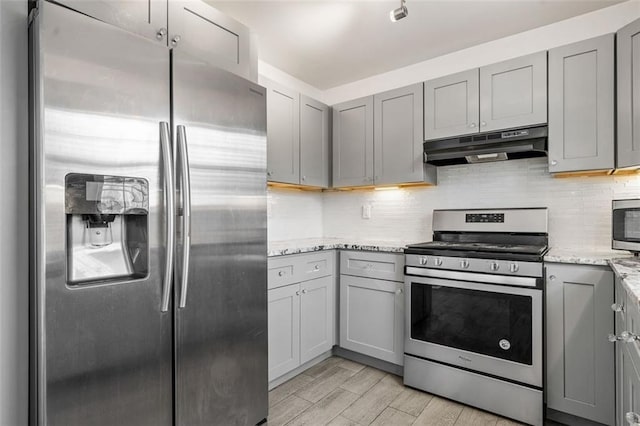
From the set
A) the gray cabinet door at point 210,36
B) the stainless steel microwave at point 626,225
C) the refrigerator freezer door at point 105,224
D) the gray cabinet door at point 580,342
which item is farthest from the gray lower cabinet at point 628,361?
the gray cabinet door at point 210,36

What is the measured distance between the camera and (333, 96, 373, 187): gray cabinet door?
3.05 meters

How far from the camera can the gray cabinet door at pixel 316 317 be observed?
2.62 metres

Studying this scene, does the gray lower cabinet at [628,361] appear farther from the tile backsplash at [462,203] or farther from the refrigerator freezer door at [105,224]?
the refrigerator freezer door at [105,224]

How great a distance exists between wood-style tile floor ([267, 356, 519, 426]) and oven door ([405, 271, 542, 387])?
266mm

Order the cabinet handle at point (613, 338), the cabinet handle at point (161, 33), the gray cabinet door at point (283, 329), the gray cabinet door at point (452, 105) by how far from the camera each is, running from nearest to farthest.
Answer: the cabinet handle at point (613, 338)
the cabinet handle at point (161, 33)
the gray cabinet door at point (283, 329)
the gray cabinet door at point (452, 105)

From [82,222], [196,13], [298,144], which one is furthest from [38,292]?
[298,144]

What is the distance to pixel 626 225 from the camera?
6.33 feet

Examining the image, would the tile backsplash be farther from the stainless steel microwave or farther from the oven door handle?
the oven door handle

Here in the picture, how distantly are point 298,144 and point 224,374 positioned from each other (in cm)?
189

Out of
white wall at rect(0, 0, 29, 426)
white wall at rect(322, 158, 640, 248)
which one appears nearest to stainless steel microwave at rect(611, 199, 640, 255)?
white wall at rect(322, 158, 640, 248)

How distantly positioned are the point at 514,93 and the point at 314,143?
1591 mm

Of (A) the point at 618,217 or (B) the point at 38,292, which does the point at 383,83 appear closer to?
(A) the point at 618,217

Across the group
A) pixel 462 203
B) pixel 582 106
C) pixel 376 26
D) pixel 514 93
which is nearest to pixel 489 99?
pixel 514 93

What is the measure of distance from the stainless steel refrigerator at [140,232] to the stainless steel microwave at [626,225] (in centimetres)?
202
